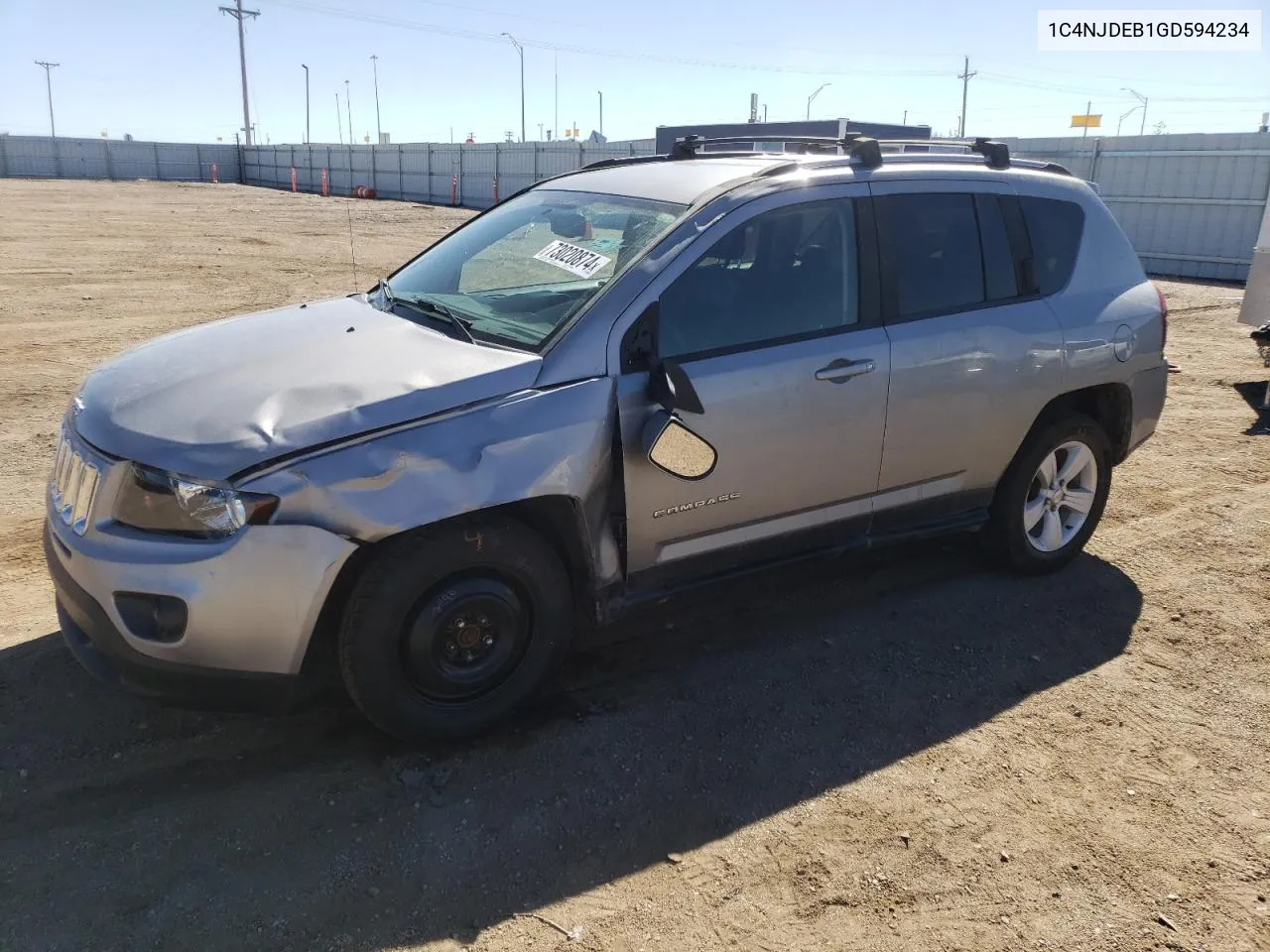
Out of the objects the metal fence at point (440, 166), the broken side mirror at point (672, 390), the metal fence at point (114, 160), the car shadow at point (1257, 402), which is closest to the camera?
the broken side mirror at point (672, 390)

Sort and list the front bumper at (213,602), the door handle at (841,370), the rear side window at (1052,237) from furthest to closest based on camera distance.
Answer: the rear side window at (1052,237) < the door handle at (841,370) < the front bumper at (213,602)

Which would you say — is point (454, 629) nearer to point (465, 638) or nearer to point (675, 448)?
point (465, 638)

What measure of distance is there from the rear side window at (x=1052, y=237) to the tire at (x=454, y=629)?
2.77m

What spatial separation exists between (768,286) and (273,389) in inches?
72.7

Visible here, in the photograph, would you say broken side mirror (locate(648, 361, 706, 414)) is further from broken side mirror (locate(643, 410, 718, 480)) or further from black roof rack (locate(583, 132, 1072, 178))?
black roof rack (locate(583, 132, 1072, 178))

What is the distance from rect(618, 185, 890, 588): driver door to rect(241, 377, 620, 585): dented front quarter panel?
140mm

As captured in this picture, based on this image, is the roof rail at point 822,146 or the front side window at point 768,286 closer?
the front side window at point 768,286

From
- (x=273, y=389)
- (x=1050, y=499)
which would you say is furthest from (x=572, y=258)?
(x=1050, y=499)

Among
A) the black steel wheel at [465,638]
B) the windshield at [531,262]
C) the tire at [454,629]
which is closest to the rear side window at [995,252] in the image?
the windshield at [531,262]

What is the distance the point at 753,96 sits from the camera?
1545 cm

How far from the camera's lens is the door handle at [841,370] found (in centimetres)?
377

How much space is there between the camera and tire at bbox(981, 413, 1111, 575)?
4617 mm

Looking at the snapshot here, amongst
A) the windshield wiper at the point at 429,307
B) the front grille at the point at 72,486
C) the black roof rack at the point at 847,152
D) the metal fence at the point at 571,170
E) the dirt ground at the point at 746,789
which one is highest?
the metal fence at the point at 571,170

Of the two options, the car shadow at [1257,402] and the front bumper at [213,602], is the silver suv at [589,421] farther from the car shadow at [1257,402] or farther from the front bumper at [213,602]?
the car shadow at [1257,402]
